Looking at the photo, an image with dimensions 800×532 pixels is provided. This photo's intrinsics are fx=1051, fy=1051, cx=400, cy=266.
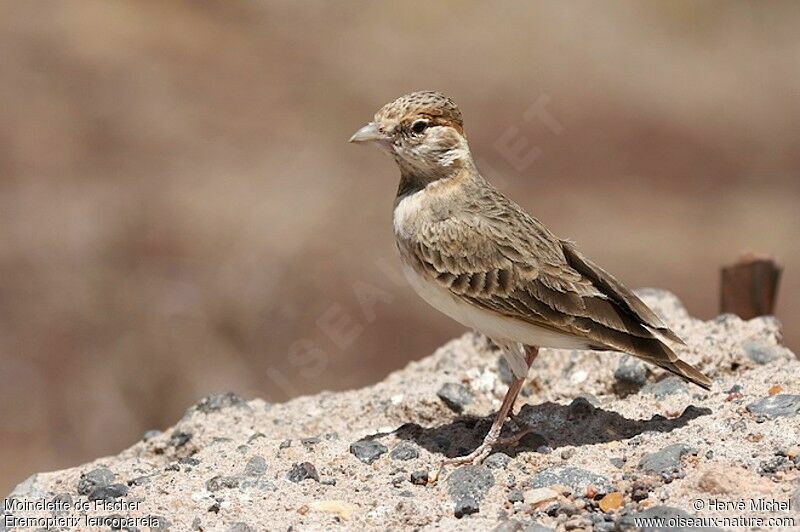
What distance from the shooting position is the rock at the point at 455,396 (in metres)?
7.21

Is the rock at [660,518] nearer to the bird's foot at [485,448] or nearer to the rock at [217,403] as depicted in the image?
the bird's foot at [485,448]

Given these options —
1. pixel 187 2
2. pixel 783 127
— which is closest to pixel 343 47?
pixel 187 2

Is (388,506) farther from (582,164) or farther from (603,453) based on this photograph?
(582,164)

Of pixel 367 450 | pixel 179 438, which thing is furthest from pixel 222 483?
pixel 179 438

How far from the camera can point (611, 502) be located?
536 cm

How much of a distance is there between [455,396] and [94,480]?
247 centimetres

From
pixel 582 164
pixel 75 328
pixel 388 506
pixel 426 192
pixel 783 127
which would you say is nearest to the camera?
pixel 388 506

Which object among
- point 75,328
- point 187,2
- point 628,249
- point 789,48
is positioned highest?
point 789,48

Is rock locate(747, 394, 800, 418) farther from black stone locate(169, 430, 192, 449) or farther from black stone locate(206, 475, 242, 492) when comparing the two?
black stone locate(169, 430, 192, 449)

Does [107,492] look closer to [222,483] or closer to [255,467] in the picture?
[222,483]

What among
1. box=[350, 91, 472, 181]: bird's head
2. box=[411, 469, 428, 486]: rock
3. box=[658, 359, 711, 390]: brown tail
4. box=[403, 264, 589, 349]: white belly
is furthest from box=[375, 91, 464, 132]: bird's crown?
box=[411, 469, 428, 486]: rock

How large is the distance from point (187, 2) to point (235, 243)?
395 inches

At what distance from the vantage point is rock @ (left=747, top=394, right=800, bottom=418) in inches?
239

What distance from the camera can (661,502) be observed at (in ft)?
17.4
